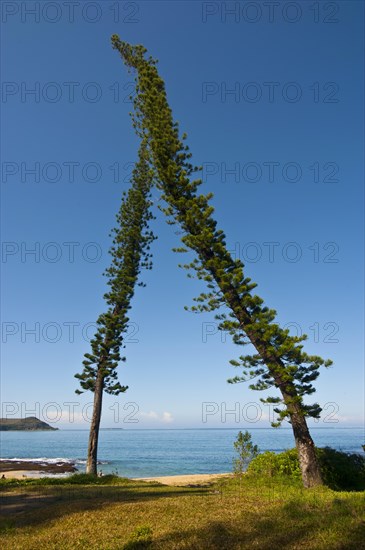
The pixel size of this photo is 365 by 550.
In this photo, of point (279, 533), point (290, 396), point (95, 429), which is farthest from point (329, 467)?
point (95, 429)

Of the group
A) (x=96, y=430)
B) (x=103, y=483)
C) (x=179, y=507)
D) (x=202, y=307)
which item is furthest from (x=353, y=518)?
(x=96, y=430)

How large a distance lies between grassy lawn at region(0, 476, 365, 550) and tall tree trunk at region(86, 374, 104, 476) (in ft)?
43.9

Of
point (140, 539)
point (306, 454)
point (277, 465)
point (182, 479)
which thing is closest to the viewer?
point (140, 539)

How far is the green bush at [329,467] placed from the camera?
14.6 m

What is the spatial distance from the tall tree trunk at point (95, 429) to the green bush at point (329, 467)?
1173cm

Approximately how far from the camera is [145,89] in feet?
66.7

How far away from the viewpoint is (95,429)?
80.6ft

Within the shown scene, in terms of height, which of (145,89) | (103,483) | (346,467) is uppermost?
(145,89)

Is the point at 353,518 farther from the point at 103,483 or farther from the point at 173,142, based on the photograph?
the point at 173,142

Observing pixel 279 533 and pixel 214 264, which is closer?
pixel 279 533

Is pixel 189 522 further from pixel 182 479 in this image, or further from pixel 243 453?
pixel 182 479

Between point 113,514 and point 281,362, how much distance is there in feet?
28.8

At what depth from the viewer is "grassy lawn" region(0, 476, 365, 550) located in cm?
688

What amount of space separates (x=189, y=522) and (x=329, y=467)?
8.88 m
